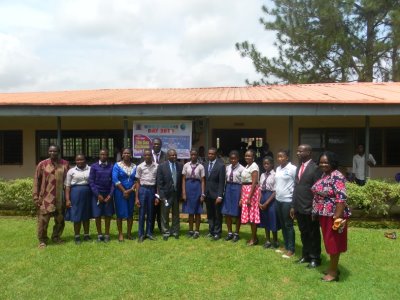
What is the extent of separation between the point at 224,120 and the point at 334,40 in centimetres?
810

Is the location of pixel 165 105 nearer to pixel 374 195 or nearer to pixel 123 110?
pixel 123 110

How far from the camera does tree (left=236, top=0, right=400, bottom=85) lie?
16.6 meters

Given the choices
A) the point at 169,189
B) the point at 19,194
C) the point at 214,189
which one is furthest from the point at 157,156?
the point at 19,194

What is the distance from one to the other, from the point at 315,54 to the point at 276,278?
14.3m

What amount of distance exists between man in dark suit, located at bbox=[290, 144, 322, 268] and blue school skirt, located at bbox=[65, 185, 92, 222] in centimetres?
316

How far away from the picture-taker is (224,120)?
11.2m

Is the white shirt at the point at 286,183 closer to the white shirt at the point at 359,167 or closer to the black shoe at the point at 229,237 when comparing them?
the black shoe at the point at 229,237

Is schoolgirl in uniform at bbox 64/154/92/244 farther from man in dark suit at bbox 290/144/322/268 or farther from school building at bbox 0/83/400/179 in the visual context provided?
man in dark suit at bbox 290/144/322/268

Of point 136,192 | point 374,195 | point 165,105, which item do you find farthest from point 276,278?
point 165,105

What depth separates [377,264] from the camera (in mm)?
5586

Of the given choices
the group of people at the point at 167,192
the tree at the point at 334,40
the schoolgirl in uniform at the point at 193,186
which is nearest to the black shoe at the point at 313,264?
the group of people at the point at 167,192

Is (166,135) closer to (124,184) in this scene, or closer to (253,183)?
(124,184)

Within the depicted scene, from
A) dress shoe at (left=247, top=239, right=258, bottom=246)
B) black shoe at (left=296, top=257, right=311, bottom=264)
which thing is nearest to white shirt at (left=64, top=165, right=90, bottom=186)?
dress shoe at (left=247, top=239, right=258, bottom=246)

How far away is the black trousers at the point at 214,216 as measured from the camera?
6.65 m
